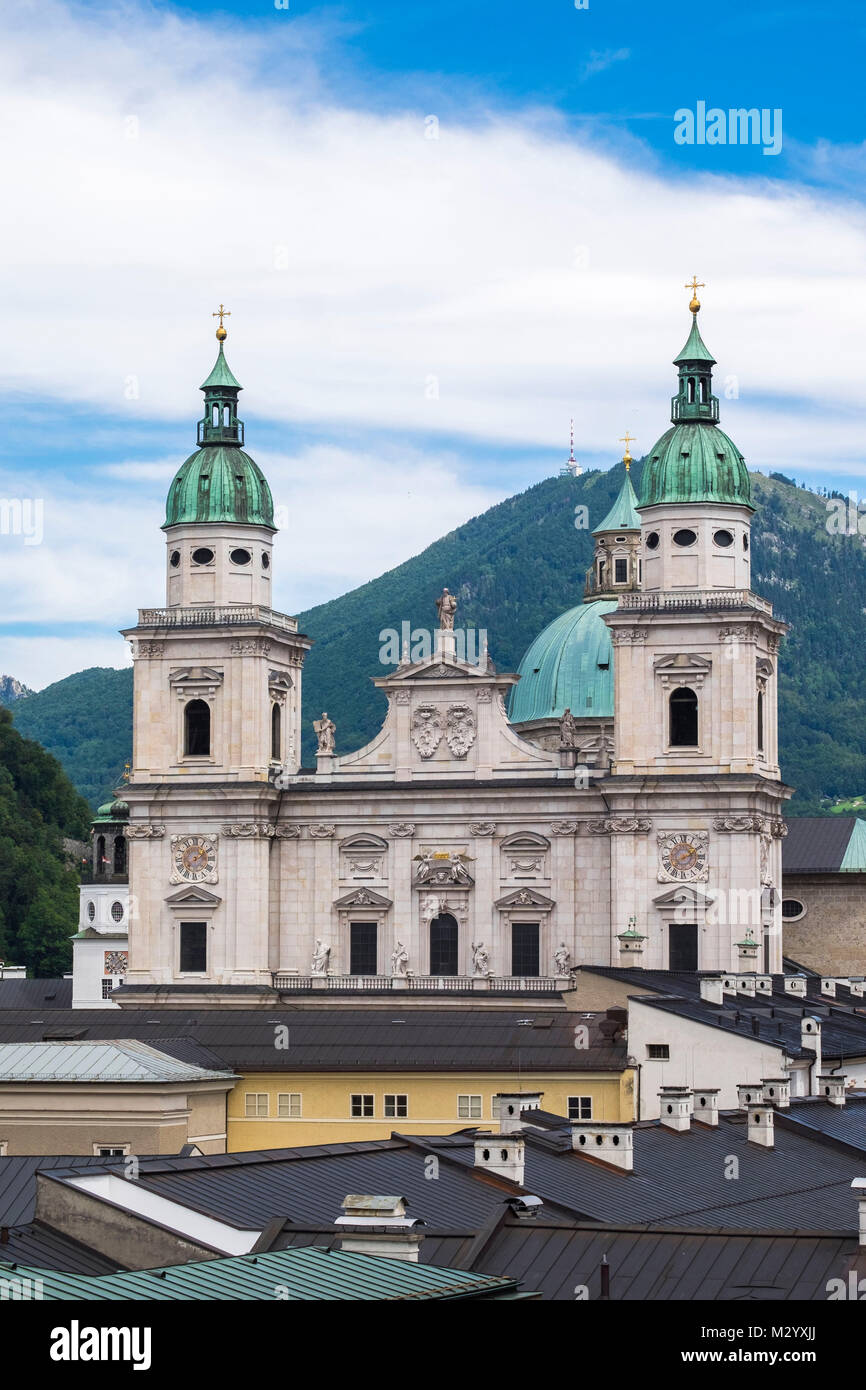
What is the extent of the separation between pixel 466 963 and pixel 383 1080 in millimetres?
20547

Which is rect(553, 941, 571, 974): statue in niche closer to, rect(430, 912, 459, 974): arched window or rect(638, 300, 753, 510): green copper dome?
rect(430, 912, 459, 974): arched window

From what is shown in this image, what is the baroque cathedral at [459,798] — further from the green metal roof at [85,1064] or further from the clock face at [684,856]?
the green metal roof at [85,1064]

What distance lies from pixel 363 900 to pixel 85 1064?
35495 mm

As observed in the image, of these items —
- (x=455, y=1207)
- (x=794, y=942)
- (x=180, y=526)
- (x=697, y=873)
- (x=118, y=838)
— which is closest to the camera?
(x=455, y=1207)

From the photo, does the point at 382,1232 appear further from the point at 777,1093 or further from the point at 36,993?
the point at 36,993

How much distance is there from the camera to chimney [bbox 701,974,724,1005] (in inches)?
3583

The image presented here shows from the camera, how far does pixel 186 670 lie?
10912 centimetres

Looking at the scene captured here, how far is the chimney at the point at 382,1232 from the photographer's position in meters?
41.9

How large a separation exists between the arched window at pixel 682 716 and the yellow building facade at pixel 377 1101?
22283 millimetres

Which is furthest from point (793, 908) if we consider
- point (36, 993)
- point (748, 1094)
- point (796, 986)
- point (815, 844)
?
point (748, 1094)

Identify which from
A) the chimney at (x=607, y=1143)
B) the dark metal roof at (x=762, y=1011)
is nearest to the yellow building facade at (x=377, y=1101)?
the dark metal roof at (x=762, y=1011)
